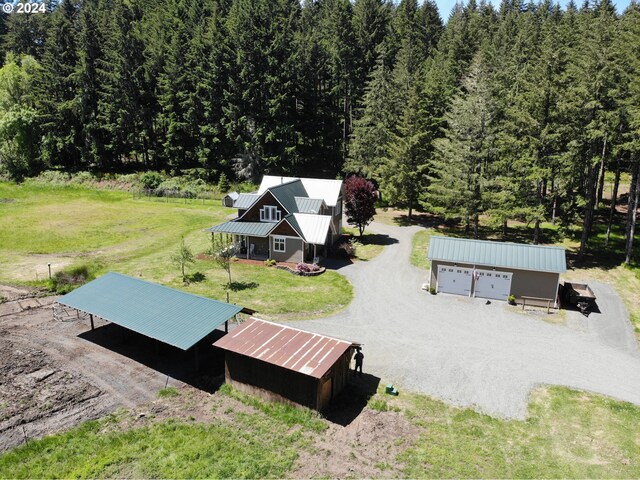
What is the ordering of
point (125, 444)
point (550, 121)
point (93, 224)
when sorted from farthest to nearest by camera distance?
point (93, 224) → point (550, 121) → point (125, 444)

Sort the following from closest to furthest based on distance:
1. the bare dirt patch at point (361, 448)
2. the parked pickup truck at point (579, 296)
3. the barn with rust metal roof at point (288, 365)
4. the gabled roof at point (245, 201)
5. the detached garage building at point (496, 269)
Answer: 1. the bare dirt patch at point (361, 448)
2. the barn with rust metal roof at point (288, 365)
3. the parked pickup truck at point (579, 296)
4. the detached garage building at point (496, 269)
5. the gabled roof at point (245, 201)

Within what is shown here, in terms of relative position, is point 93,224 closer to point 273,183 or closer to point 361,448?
point 273,183

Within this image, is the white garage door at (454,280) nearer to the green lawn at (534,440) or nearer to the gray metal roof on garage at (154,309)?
the green lawn at (534,440)

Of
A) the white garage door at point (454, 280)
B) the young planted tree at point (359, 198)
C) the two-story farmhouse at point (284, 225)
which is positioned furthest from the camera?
the young planted tree at point (359, 198)

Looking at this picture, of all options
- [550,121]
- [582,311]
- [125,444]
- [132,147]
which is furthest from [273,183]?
[132,147]

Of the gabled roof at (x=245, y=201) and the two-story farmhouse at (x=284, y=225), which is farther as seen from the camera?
the gabled roof at (x=245, y=201)

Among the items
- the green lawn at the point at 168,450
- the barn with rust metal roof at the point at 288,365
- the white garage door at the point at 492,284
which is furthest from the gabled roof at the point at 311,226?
the green lawn at the point at 168,450
